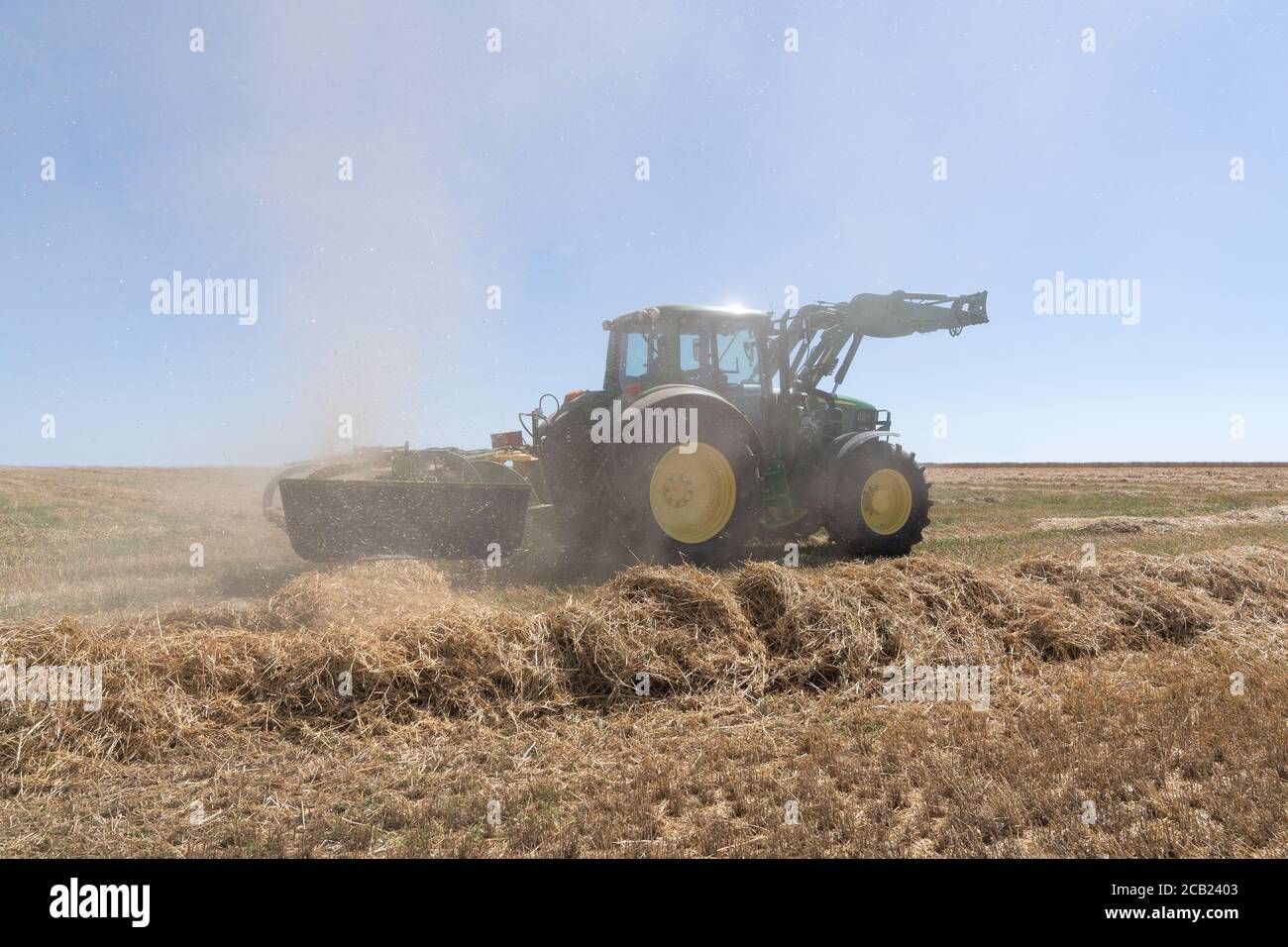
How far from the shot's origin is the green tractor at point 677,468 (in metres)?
7.28

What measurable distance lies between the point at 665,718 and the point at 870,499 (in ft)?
20.3

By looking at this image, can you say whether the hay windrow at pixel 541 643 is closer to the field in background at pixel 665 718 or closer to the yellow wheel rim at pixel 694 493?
the field in background at pixel 665 718

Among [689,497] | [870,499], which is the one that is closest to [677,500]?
[689,497]

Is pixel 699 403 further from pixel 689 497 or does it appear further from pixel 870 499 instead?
pixel 870 499

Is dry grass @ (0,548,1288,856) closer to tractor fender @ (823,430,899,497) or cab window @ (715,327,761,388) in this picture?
tractor fender @ (823,430,899,497)

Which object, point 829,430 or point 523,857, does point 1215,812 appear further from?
point 829,430

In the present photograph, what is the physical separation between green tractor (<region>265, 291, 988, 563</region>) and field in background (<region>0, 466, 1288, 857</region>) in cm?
76

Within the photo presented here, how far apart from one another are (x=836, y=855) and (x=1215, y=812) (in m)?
1.60

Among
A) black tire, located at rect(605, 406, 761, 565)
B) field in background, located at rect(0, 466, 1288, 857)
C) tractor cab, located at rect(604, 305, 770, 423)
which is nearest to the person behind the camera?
field in background, located at rect(0, 466, 1288, 857)

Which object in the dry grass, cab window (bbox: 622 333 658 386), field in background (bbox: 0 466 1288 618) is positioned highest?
cab window (bbox: 622 333 658 386)

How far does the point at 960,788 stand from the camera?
3.10 meters

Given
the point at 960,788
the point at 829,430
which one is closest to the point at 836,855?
the point at 960,788

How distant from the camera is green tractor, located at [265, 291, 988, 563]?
7279mm

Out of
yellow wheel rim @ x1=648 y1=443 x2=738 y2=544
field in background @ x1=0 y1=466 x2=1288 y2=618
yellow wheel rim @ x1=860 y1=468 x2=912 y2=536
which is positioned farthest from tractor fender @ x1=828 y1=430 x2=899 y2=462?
yellow wheel rim @ x1=648 y1=443 x2=738 y2=544
